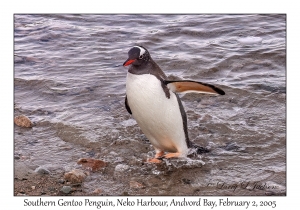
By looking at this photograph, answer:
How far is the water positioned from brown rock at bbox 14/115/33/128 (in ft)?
0.24

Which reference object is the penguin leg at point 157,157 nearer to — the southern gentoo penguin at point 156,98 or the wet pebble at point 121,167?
the southern gentoo penguin at point 156,98

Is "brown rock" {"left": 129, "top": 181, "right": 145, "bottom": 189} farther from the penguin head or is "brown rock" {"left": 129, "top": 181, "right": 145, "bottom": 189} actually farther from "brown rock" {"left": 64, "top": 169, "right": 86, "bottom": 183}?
the penguin head

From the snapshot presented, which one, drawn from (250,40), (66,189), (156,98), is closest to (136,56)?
(156,98)

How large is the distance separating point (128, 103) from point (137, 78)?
32 centimetres

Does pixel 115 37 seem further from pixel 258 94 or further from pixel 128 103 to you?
pixel 128 103

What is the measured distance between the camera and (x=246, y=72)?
6777 millimetres

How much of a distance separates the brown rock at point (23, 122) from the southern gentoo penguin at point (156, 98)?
4.46 feet

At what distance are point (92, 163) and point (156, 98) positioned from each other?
2.69ft

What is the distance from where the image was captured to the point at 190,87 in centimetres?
402

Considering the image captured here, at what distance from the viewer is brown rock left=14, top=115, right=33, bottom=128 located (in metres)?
5.01

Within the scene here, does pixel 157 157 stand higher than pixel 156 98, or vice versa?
pixel 156 98

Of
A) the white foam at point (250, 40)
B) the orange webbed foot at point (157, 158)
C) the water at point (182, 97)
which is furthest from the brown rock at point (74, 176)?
the white foam at point (250, 40)

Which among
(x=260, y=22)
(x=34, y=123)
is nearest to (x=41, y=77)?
(x=34, y=123)

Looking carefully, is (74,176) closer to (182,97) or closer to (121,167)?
(121,167)
